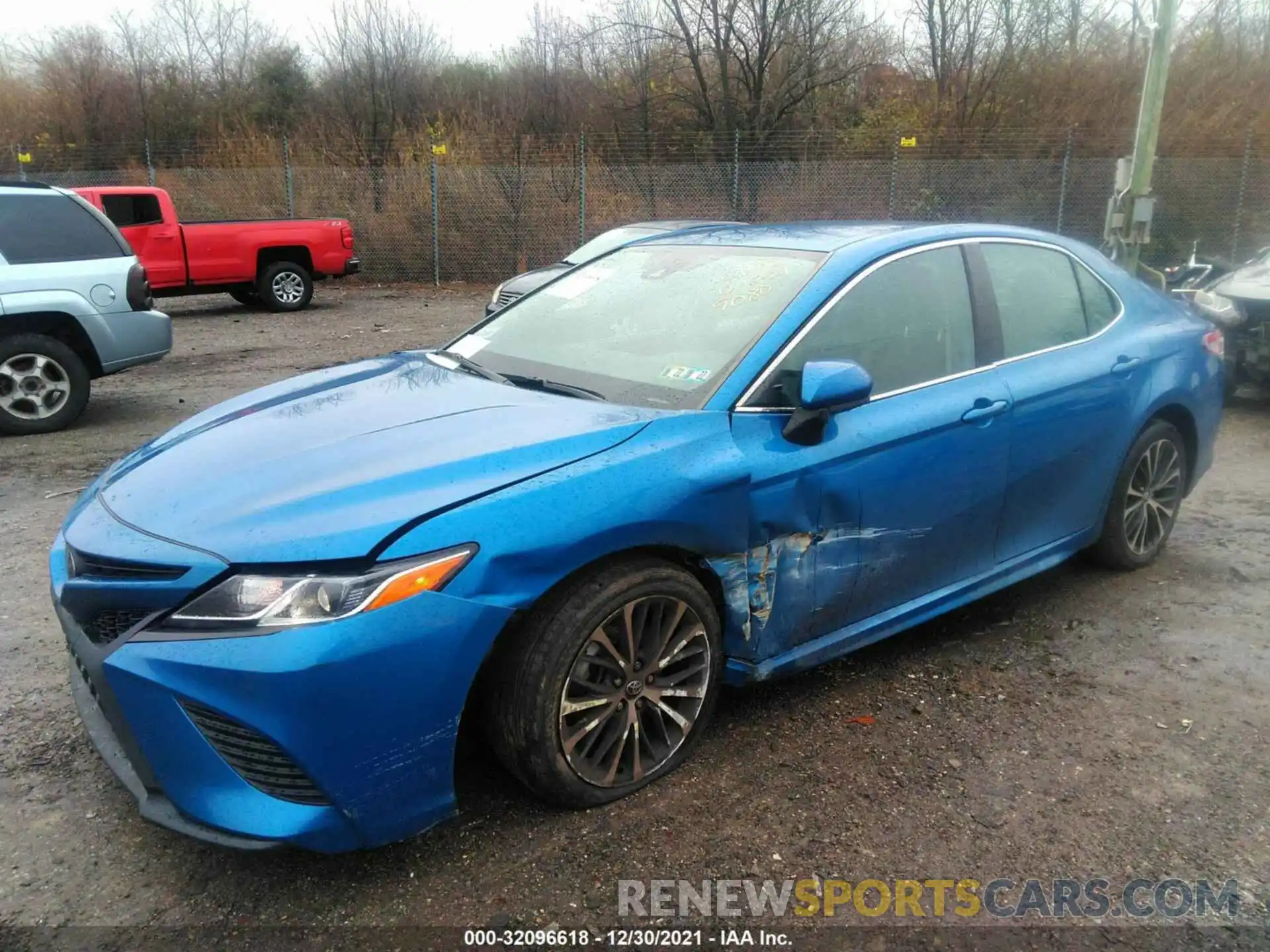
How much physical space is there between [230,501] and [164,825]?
79 cm

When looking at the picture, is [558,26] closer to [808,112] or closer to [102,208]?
[808,112]

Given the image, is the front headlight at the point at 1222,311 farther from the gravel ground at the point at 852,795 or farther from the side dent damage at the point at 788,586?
the side dent damage at the point at 788,586

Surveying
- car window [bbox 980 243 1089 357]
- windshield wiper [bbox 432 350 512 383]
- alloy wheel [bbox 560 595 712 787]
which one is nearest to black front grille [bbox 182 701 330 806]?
alloy wheel [bbox 560 595 712 787]

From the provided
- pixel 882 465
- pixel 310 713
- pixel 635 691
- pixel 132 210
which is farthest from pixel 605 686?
pixel 132 210

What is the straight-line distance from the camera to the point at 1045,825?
2736 mm

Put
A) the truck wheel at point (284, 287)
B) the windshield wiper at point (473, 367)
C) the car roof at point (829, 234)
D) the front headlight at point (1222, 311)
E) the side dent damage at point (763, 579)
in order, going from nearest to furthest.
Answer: the side dent damage at point (763, 579) → the windshield wiper at point (473, 367) → the car roof at point (829, 234) → the front headlight at point (1222, 311) → the truck wheel at point (284, 287)

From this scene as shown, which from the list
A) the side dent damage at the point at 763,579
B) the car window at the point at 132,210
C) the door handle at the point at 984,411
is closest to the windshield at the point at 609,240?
the door handle at the point at 984,411

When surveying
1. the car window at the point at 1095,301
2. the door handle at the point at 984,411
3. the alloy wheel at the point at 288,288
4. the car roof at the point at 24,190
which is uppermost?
the car roof at the point at 24,190

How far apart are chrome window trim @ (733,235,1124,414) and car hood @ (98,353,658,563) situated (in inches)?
14.7

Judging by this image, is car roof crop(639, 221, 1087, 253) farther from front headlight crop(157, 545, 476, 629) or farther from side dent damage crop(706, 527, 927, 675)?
front headlight crop(157, 545, 476, 629)

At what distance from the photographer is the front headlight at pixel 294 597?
223cm

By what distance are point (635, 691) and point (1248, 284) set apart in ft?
24.4

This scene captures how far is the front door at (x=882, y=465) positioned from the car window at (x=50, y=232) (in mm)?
6530

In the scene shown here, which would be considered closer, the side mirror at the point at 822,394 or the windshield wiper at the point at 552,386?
the side mirror at the point at 822,394
